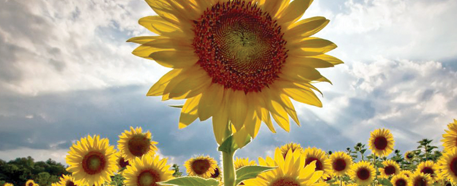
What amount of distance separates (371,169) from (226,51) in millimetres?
9080

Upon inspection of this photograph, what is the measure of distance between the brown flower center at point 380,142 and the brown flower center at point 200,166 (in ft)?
21.4

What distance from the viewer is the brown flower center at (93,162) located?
755cm

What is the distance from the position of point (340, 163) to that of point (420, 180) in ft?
7.04

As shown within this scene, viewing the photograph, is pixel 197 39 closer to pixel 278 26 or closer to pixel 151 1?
pixel 151 1

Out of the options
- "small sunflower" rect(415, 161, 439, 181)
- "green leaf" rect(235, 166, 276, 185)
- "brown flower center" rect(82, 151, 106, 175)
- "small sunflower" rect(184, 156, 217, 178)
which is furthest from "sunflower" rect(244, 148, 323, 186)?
"small sunflower" rect(415, 161, 439, 181)

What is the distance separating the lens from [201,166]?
8961 mm

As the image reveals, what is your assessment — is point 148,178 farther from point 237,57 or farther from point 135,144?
point 237,57

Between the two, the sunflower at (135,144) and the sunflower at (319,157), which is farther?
the sunflower at (135,144)

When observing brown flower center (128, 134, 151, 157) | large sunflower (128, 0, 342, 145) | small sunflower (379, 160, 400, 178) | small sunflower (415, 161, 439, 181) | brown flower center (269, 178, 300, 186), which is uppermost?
small sunflower (379, 160, 400, 178)

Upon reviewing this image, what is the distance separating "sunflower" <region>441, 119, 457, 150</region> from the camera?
8.28 m

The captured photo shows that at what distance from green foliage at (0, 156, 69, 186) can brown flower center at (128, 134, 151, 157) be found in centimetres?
3460

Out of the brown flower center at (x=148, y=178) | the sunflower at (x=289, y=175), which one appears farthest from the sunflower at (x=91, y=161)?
the sunflower at (x=289, y=175)

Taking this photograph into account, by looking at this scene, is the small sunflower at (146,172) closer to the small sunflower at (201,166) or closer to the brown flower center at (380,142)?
the small sunflower at (201,166)

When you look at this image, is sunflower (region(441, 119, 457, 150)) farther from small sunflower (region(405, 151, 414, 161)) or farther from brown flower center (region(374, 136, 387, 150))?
small sunflower (region(405, 151, 414, 161))
